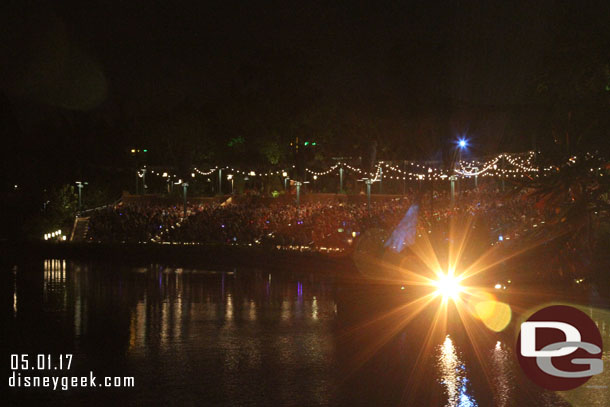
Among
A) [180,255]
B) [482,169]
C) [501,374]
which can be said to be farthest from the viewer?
[482,169]

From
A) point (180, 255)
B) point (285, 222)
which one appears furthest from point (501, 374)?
point (180, 255)

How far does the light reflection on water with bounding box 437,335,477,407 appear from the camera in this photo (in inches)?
294

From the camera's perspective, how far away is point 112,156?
68.6 metres

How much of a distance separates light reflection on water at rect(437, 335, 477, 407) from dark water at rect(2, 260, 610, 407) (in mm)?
20

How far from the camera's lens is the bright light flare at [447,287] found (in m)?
16.0

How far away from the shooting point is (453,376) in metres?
8.67

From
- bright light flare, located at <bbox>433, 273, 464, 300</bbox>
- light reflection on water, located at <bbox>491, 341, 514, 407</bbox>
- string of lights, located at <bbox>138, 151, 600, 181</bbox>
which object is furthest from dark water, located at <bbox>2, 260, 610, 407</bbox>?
string of lights, located at <bbox>138, 151, 600, 181</bbox>

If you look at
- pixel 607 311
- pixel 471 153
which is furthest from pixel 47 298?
pixel 471 153

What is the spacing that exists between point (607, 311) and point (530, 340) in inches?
141

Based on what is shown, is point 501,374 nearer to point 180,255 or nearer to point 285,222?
point 285,222

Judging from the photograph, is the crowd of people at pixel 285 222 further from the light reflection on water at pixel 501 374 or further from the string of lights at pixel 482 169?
the light reflection on water at pixel 501 374

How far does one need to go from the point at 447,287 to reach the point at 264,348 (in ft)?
22.4

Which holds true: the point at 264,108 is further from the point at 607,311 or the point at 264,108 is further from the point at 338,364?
the point at 338,364

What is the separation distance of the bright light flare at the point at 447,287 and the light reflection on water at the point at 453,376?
510 centimetres
